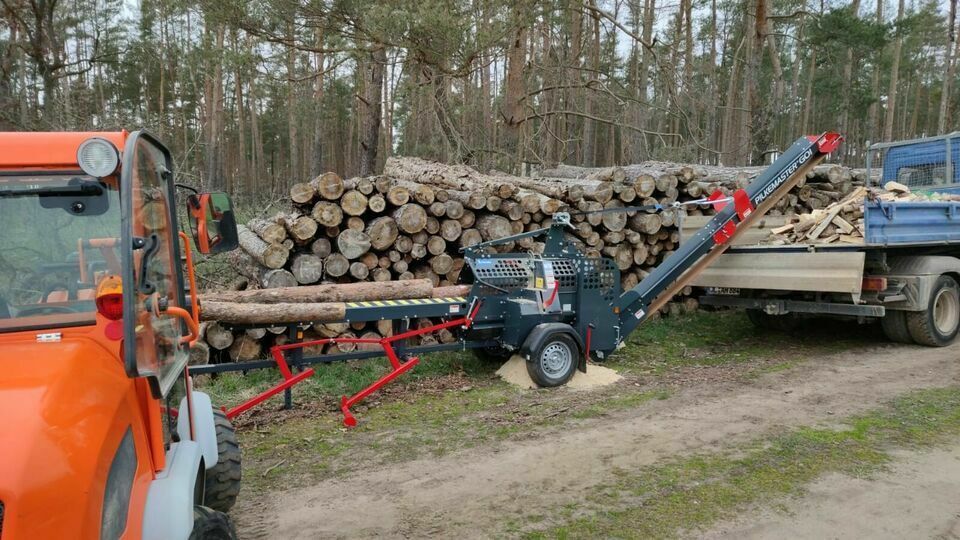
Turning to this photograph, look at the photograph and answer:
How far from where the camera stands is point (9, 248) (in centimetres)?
203

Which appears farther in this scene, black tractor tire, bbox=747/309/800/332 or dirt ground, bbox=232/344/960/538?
black tractor tire, bbox=747/309/800/332

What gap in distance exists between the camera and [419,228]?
7.34 m

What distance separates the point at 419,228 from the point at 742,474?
4557 millimetres

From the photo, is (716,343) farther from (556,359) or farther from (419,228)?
(419,228)

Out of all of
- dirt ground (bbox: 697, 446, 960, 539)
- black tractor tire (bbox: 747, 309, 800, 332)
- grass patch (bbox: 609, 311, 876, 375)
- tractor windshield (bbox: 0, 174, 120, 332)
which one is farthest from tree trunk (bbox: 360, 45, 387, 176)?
tractor windshield (bbox: 0, 174, 120, 332)

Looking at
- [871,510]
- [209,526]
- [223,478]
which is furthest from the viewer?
[871,510]

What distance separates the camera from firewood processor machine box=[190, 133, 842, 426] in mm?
5520

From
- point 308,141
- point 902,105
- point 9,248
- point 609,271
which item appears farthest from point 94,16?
point 902,105

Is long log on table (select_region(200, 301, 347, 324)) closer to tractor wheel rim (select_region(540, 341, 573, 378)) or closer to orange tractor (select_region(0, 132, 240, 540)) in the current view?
tractor wheel rim (select_region(540, 341, 573, 378))

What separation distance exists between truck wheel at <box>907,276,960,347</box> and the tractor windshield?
8320 millimetres

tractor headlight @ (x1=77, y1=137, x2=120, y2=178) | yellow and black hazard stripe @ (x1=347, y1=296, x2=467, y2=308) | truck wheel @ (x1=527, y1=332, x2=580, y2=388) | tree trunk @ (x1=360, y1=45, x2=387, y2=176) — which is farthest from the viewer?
tree trunk @ (x1=360, y1=45, x2=387, y2=176)

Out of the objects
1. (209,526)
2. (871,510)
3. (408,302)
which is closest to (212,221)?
(209,526)

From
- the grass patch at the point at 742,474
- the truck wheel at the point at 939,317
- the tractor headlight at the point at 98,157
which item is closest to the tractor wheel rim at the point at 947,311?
the truck wheel at the point at 939,317

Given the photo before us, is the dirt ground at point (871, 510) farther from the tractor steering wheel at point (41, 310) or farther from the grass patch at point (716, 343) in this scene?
the tractor steering wheel at point (41, 310)
